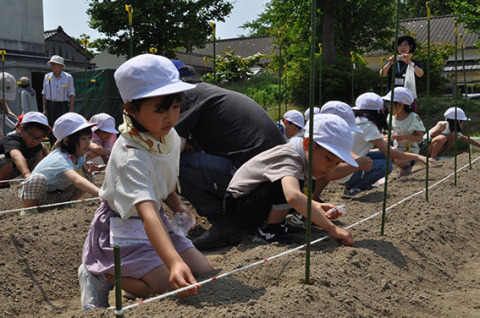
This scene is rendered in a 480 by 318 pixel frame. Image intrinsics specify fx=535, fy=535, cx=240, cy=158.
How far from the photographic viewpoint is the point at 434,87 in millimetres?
14875

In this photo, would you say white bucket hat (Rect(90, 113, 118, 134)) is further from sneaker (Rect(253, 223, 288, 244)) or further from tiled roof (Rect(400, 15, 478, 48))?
tiled roof (Rect(400, 15, 478, 48))

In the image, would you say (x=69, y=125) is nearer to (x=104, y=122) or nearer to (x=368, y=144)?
(x=104, y=122)

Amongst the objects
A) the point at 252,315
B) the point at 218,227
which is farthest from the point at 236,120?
the point at 252,315

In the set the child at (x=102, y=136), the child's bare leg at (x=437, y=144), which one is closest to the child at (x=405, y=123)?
the child's bare leg at (x=437, y=144)

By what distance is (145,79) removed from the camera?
6.89 feet

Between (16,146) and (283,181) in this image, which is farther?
(16,146)

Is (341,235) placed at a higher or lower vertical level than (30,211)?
higher

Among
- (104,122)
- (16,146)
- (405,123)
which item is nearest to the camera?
(16,146)

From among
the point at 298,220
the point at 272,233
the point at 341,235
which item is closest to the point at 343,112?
the point at 298,220

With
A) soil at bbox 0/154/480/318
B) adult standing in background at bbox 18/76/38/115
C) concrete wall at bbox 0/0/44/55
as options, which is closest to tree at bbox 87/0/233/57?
concrete wall at bbox 0/0/44/55

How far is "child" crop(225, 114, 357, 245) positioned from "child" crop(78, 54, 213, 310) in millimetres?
638

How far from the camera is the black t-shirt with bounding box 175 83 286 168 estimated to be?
3.44 meters

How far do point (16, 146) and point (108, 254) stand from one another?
3.18 meters

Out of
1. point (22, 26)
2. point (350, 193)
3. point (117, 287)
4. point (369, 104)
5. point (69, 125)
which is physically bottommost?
point (350, 193)
